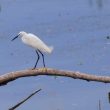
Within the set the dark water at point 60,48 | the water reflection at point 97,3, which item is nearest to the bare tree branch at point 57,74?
the dark water at point 60,48

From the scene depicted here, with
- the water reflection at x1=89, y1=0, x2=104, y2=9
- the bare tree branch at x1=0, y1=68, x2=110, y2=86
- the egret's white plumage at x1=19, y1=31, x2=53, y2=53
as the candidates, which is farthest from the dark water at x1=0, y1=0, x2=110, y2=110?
the bare tree branch at x1=0, y1=68, x2=110, y2=86

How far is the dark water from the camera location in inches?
402

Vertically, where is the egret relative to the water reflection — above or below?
above

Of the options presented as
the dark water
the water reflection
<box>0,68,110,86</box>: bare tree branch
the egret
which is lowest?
the water reflection

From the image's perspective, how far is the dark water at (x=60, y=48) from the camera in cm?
1022

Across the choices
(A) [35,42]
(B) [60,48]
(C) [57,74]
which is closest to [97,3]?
(B) [60,48]

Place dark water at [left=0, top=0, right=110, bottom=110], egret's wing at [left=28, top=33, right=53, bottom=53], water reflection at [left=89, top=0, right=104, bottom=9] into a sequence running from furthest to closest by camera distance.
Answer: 1. water reflection at [left=89, top=0, right=104, bottom=9]
2. dark water at [left=0, top=0, right=110, bottom=110]
3. egret's wing at [left=28, top=33, right=53, bottom=53]

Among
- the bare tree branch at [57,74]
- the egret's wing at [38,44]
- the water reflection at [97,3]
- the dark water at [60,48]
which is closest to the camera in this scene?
the bare tree branch at [57,74]

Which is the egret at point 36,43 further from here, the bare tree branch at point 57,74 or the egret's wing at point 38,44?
the bare tree branch at point 57,74

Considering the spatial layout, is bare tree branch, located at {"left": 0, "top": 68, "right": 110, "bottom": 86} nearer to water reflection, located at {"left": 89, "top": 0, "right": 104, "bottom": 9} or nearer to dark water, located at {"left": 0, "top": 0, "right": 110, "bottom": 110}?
dark water, located at {"left": 0, "top": 0, "right": 110, "bottom": 110}

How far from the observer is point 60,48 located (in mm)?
15555

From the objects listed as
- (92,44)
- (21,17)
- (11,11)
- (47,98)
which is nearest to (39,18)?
(21,17)

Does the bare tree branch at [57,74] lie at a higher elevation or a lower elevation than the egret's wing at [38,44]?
lower

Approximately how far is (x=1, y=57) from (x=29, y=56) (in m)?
0.63
